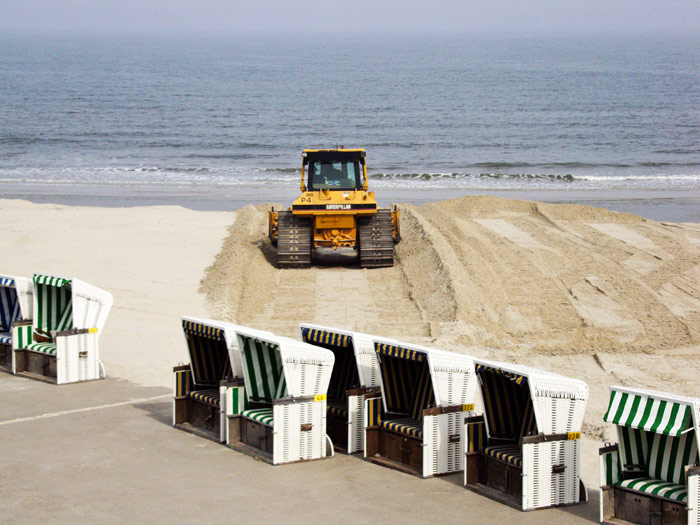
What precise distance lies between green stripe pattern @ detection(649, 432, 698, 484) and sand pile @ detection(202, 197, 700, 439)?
8.86ft

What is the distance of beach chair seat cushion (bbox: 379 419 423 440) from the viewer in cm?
918

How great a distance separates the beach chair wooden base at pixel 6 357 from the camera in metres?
13.3

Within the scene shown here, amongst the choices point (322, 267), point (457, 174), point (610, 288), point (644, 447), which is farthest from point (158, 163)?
point (644, 447)

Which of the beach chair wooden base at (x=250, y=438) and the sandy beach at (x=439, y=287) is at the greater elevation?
the sandy beach at (x=439, y=287)

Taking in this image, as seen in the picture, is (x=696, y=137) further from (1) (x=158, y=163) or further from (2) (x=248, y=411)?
(2) (x=248, y=411)

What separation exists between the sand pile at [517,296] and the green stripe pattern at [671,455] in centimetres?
270

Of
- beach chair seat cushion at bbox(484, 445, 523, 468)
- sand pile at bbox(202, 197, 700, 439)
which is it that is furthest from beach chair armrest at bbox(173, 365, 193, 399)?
sand pile at bbox(202, 197, 700, 439)

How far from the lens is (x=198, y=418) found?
1065cm

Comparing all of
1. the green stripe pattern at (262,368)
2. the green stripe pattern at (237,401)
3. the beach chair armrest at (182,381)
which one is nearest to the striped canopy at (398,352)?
the green stripe pattern at (262,368)

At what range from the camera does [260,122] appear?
A: 67.1 m

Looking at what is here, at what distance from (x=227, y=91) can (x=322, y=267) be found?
7193cm

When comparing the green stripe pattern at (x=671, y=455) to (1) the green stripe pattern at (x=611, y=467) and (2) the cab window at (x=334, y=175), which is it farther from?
(2) the cab window at (x=334, y=175)

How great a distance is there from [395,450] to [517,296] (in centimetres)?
945

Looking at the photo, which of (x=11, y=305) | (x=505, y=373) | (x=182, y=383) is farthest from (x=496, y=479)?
(x=11, y=305)
